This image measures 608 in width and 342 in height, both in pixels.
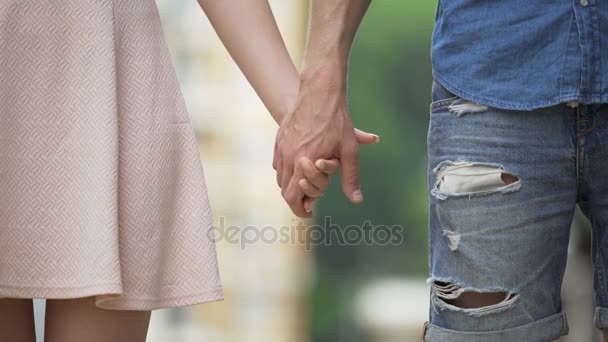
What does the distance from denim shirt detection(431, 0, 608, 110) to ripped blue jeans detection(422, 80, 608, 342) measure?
0.02m

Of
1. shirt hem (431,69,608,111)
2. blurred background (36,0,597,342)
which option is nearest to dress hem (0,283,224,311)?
shirt hem (431,69,608,111)

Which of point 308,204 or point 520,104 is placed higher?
point 520,104

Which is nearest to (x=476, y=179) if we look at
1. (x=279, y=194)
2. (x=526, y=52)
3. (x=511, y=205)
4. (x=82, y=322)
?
(x=511, y=205)

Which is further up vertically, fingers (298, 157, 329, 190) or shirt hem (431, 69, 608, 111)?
shirt hem (431, 69, 608, 111)

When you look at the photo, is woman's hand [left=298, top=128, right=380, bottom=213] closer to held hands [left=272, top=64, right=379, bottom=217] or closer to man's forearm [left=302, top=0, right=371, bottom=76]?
held hands [left=272, top=64, right=379, bottom=217]

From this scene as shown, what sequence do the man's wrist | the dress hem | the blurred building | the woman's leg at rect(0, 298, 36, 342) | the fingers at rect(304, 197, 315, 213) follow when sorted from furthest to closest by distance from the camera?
the blurred building < the fingers at rect(304, 197, 315, 213) < the man's wrist < the woman's leg at rect(0, 298, 36, 342) < the dress hem

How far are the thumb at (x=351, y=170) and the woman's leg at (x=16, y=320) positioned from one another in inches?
21.3

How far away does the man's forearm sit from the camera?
1.60 metres

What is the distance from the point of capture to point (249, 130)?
6762mm

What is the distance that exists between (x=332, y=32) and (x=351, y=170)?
0.23m

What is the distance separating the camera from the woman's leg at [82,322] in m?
1.31

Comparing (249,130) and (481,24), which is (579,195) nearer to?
(481,24)

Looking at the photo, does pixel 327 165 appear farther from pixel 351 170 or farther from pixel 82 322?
pixel 82 322

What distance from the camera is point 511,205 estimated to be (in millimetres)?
1389
